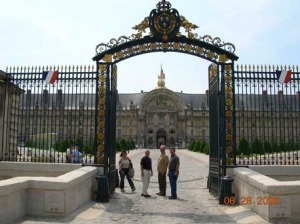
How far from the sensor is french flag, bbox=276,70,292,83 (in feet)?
32.1

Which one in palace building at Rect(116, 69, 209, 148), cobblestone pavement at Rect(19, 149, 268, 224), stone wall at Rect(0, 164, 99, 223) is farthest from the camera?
palace building at Rect(116, 69, 209, 148)

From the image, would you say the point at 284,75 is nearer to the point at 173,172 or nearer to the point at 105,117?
the point at 173,172

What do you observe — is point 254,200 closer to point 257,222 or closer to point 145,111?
point 257,222

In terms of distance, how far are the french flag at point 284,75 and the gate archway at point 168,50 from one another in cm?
122

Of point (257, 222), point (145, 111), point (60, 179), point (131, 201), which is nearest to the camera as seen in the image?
point (257, 222)

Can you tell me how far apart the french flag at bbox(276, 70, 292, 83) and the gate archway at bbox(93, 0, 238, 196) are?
1222 mm

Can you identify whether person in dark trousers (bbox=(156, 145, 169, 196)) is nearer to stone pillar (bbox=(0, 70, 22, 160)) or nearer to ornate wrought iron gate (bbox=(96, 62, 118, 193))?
ornate wrought iron gate (bbox=(96, 62, 118, 193))

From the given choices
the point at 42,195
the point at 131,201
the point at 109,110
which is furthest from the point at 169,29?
the point at 42,195

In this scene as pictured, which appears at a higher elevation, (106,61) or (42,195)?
(106,61)

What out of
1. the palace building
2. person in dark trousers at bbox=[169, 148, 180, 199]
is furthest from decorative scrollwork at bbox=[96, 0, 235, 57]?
the palace building

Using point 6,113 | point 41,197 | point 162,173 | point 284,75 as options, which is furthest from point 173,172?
point 6,113

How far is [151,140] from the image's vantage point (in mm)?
87812

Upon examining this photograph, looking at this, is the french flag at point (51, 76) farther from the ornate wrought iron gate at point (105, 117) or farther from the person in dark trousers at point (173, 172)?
the person in dark trousers at point (173, 172)

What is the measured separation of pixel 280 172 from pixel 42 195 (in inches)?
235
